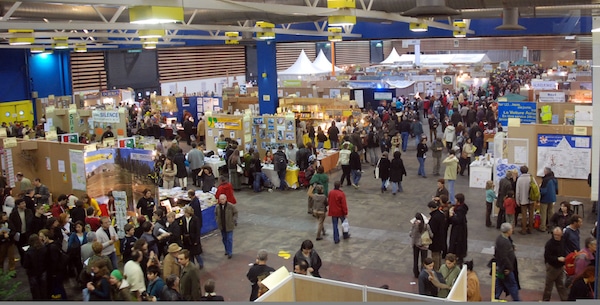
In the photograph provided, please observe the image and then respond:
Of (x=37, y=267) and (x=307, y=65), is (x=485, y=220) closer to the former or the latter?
(x=37, y=267)

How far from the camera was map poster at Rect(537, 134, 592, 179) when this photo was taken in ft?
42.8

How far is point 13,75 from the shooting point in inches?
974

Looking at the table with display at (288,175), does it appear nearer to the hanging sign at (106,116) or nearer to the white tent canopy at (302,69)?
the hanging sign at (106,116)

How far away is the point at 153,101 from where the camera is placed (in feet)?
86.7

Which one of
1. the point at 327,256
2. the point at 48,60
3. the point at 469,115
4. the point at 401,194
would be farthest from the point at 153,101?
the point at 327,256

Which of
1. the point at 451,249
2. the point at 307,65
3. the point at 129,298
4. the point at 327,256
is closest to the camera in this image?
the point at 129,298

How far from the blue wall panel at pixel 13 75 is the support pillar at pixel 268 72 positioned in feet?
33.1

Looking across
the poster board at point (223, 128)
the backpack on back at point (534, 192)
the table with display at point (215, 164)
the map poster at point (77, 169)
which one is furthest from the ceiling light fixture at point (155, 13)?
the poster board at point (223, 128)

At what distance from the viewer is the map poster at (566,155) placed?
13039 mm

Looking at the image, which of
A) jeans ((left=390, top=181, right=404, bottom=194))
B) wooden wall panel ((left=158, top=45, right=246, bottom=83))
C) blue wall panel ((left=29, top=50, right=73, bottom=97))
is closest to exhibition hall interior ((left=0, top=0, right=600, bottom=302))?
jeans ((left=390, top=181, right=404, bottom=194))

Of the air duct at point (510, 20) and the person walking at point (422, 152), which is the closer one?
→ the air duct at point (510, 20)

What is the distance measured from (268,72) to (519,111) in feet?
34.4

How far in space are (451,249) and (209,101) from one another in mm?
17398

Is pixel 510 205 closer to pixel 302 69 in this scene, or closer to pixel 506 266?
pixel 506 266
